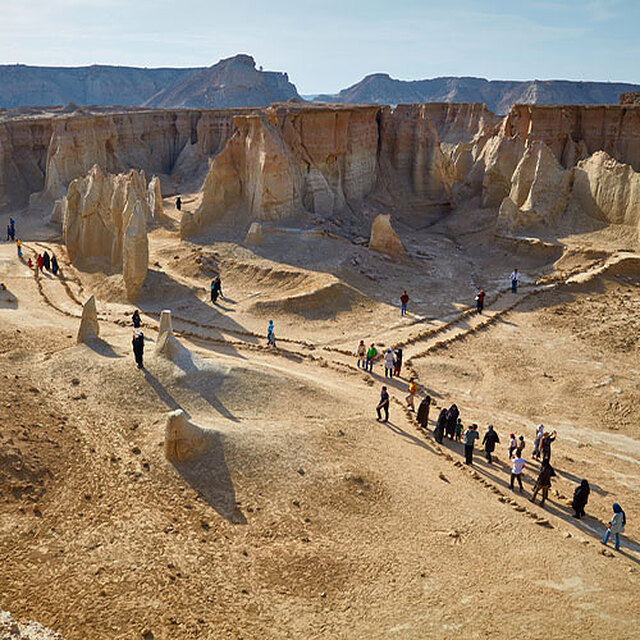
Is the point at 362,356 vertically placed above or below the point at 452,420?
below

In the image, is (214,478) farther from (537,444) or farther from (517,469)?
(537,444)

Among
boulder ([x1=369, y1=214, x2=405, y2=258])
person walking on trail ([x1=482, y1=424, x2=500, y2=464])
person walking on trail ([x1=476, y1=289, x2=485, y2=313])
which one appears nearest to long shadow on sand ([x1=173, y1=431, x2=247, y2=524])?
person walking on trail ([x1=482, y1=424, x2=500, y2=464])

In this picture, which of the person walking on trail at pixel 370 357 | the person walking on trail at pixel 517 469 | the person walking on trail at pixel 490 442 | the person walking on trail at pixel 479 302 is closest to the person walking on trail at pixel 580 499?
the person walking on trail at pixel 517 469


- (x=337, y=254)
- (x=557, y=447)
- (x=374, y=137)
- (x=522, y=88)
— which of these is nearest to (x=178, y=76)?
(x=522, y=88)

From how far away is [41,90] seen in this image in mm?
113625

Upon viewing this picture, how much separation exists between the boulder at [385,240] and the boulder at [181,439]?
18.9 meters

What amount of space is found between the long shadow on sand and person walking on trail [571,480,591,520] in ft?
21.2

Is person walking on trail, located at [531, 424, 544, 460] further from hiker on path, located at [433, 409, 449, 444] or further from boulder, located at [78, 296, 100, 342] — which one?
boulder, located at [78, 296, 100, 342]

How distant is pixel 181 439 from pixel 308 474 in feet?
8.24

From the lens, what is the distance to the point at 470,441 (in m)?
13.9

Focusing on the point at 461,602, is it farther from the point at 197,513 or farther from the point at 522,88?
the point at 522,88

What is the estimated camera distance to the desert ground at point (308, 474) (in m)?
9.05

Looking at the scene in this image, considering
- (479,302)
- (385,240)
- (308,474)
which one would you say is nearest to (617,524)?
(308,474)

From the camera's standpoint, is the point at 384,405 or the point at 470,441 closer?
the point at 470,441
